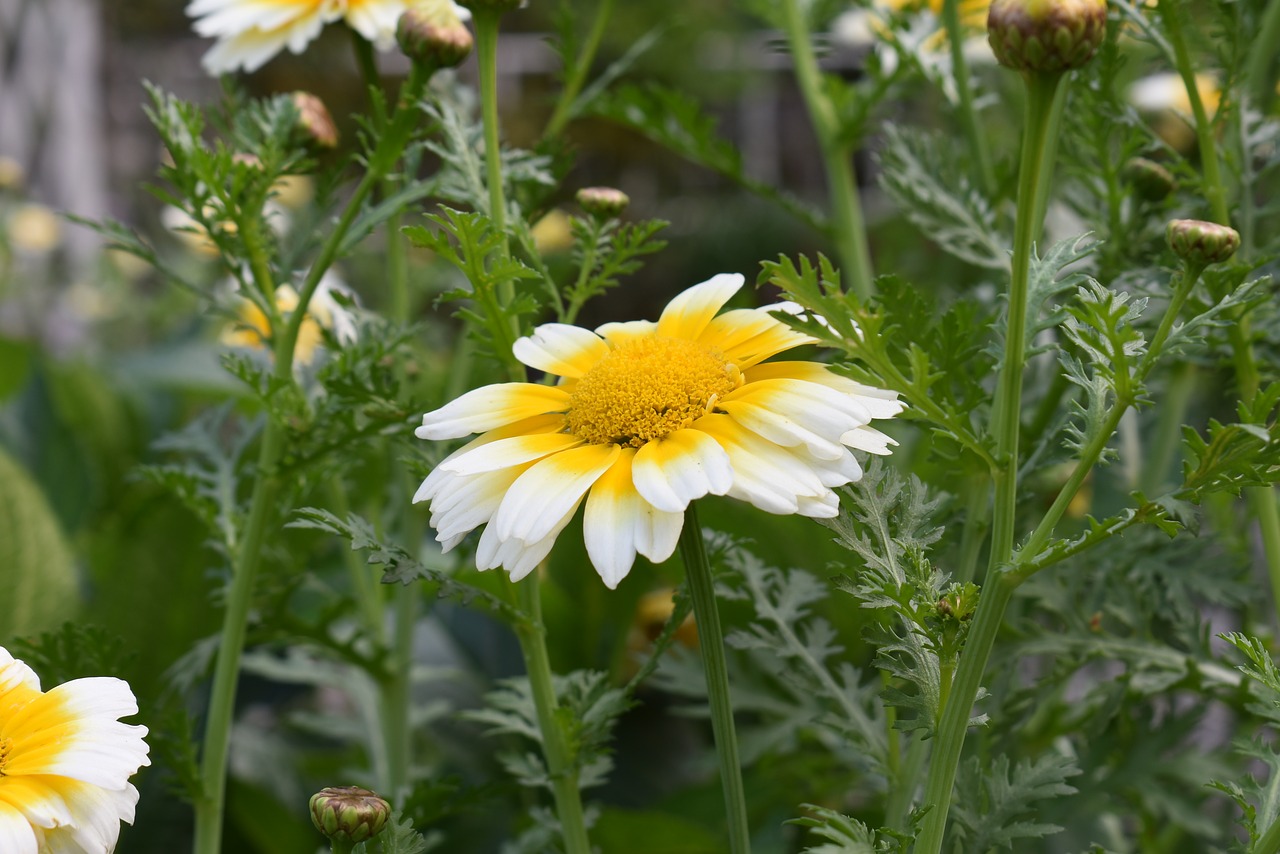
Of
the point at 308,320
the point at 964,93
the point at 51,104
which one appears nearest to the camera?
the point at 964,93

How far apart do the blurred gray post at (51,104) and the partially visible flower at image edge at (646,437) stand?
10.2 feet

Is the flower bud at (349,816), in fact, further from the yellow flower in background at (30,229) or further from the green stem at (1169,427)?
the yellow flower in background at (30,229)

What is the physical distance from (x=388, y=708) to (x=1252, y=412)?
0.59 meters

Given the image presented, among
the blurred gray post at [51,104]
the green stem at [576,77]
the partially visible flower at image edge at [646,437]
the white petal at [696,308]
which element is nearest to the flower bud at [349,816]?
the partially visible flower at image edge at [646,437]

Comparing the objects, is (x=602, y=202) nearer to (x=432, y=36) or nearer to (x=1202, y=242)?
(x=432, y=36)

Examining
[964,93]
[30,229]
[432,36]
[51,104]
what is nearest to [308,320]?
[432,36]

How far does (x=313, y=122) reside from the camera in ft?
2.27

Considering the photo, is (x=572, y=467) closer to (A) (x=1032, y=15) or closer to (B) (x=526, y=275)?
(B) (x=526, y=275)

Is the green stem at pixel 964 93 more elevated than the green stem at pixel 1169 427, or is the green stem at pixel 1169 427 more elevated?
the green stem at pixel 964 93

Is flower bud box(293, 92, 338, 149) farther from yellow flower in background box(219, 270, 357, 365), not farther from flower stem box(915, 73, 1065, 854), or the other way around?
flower stem box(915, 73, 1065, 854)

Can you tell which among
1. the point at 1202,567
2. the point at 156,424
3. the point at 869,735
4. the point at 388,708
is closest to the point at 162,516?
the point at 388,708

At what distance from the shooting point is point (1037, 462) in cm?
54

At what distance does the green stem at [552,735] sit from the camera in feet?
1.76

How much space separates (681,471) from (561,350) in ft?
0.41
